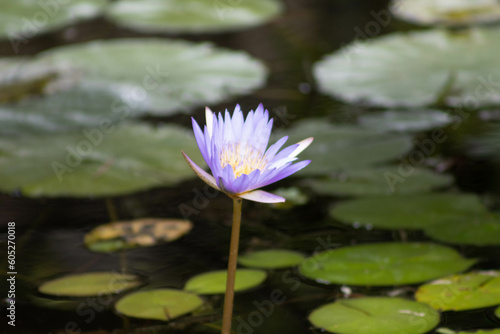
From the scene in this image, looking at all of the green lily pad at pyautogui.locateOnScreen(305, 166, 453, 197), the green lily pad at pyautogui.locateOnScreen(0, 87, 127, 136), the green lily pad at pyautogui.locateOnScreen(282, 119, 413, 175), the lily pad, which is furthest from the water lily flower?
the green lily pad at pyautogui.locateOnScreen(0, 87, 127, 136)

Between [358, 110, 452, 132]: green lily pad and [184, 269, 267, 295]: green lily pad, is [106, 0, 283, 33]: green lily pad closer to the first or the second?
[358, 110, 452, 132]: green lily pad

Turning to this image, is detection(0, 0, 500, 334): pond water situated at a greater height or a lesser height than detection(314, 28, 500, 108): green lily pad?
lesser

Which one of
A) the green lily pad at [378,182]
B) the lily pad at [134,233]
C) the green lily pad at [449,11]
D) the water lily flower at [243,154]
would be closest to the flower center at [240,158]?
the water lily flower at [243,154]

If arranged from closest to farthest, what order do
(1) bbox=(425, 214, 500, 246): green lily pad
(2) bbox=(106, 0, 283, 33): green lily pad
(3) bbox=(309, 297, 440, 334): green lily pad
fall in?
(3) bbox=(309, 297, 440, 334): green lily pad < (1) bbox=(425, 214, 500, 246): green lily pad < (2) bbox=(106, 0, 283, 33): green lily pad

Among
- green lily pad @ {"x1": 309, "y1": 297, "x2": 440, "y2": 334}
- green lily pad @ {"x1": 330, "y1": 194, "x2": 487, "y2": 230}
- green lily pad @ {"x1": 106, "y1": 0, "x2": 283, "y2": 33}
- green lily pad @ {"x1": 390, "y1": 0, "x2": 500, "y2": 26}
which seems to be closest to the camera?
A: green lily pad @ {"x1": 309, "y1": 297, "x2": 440, "y2": 334}

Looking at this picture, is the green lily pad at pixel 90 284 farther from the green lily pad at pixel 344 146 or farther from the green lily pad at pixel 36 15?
the green lily pad at pixel 36 15

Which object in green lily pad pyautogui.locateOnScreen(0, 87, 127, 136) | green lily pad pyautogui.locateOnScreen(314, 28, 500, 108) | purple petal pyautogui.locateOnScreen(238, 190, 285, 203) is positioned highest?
green lily pad pyautogui.locateOnScreen(314, 28, 500, 108)

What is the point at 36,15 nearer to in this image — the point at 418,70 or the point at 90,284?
the point at 418,70

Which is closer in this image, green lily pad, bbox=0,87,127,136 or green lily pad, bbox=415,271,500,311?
green lily pad, bbox=415,271,500,311
